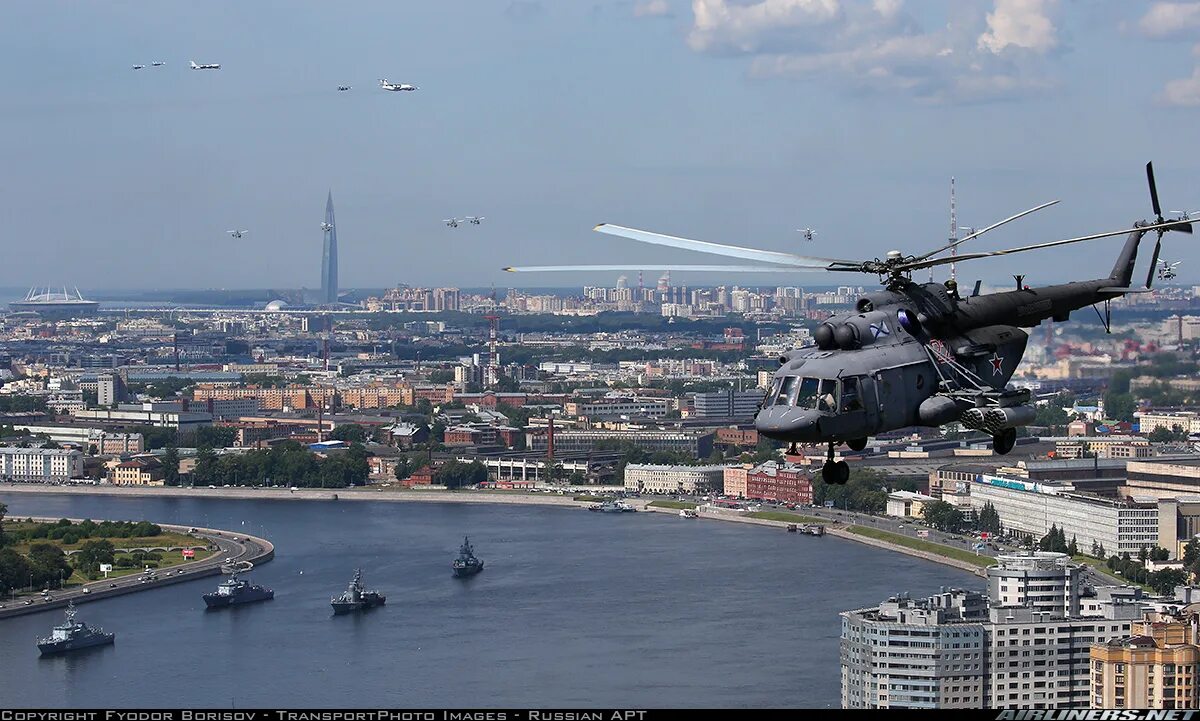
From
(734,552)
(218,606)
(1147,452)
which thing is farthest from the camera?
(1147,452)

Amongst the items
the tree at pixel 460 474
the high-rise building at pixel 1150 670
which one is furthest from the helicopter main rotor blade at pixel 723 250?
the tree at pixel 460 474

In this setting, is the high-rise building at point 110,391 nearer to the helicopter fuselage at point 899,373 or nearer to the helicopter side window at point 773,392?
the helicopter fuselage at point 899,373

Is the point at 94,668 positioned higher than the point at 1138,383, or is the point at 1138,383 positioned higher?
the point at 1138,383

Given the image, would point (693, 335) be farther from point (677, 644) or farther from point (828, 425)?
point (828, 425)

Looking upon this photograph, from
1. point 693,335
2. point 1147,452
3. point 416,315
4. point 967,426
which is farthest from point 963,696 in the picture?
point 416,315

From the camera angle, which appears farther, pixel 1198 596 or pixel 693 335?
pixel 693 335

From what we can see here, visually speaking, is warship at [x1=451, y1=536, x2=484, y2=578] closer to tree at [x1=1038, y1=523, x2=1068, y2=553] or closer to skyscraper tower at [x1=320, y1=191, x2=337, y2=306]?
tree at [x1=1038, y1=523, x2=1068, y2=553]
